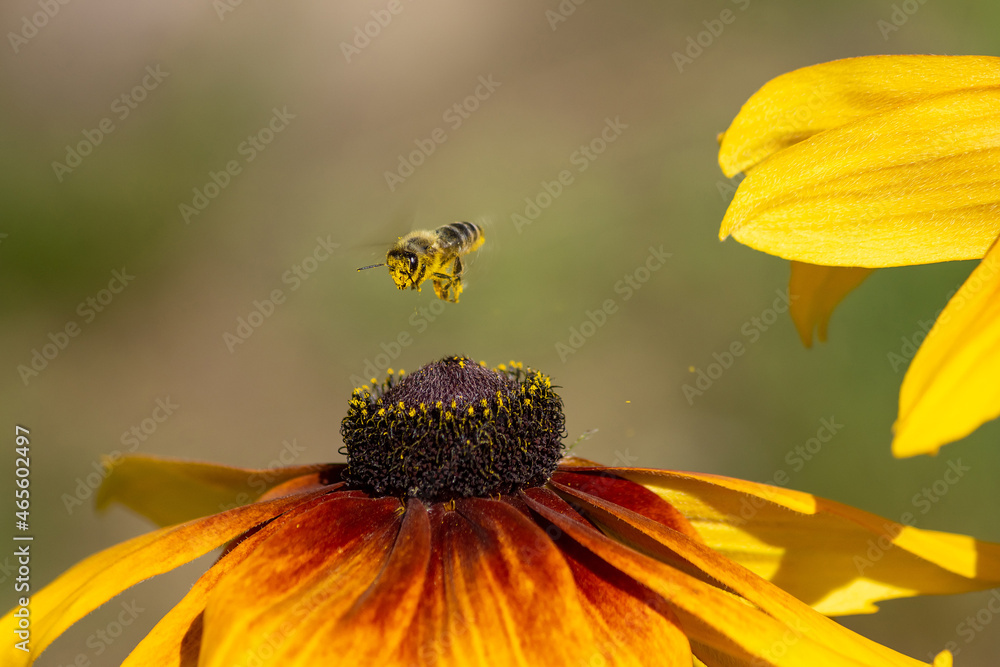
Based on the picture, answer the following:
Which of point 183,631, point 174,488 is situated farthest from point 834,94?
point 174,488

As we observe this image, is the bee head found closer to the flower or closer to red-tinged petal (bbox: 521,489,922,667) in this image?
the flower

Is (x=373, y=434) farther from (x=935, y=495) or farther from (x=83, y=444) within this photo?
(x=83, y=444)

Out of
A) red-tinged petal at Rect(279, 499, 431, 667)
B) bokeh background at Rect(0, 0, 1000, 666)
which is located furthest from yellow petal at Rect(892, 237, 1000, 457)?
bokeh background at Rect(0, 0, 1000, 666)

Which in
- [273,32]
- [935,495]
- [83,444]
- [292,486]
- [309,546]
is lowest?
[935,495]

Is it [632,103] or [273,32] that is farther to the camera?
[273,32]

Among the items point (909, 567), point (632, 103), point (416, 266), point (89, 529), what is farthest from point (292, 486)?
point (632, 103)

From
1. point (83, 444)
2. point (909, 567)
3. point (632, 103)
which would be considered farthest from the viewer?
point (632, 103)
